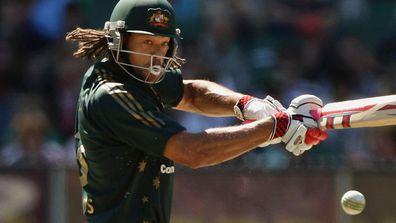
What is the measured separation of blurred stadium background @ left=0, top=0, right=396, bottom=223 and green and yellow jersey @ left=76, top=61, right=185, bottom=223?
3.90 meters

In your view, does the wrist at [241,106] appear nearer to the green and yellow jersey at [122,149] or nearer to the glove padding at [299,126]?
the glove padding at [299,126]

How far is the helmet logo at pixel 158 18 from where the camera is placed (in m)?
5.65

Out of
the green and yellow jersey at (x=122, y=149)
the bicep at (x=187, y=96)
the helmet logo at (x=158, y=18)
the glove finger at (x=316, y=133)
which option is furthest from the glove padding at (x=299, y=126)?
the bicep at (x=187, y=96)

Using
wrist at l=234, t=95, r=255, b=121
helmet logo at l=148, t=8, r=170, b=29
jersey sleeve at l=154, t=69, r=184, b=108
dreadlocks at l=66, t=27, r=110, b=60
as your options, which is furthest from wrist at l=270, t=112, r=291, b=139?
dreadlocks at l=66, t=27, r=110, b=60

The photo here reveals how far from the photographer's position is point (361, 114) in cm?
589

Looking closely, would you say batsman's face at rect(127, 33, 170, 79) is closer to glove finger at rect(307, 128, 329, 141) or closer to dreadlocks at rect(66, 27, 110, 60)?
dreadlocks at rect(66, 27, 110, 60)

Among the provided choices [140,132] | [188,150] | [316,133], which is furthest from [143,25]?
[316,133]

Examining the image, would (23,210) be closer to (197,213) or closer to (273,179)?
(197,213)

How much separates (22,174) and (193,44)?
10.4ft

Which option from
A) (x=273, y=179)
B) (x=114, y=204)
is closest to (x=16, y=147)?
(x=273, y=179)

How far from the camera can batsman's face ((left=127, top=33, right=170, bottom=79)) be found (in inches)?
222

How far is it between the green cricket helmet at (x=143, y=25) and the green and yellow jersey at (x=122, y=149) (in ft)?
0.33

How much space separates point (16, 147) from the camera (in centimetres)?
1091

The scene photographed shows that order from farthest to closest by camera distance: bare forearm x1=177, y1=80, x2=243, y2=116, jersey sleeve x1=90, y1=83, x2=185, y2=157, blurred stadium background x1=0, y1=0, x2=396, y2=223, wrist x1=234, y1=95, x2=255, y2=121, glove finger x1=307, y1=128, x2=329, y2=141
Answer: blurred stadium background x1=0, y1=0, x2=396, y2=223 < bare forearm x1=177, y1=80, x2=243, y2=116 < wrist x1=234, y1=95, x2=255, y2=121 < glove finger x1=307, y1=128, x2=329, y2=141 < jersey sleeve x1=90, y1=83, x2=185, y2=157
